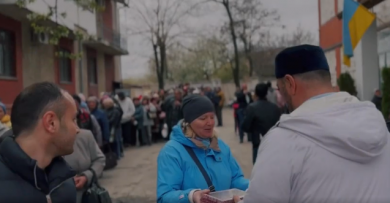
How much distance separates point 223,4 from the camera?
34.2 metres

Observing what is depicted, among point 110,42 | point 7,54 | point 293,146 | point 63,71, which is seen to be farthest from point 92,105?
point 110,42

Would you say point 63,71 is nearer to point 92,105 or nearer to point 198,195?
point 92,105

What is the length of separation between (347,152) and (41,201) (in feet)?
4.46

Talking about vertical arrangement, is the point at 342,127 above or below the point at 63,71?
below

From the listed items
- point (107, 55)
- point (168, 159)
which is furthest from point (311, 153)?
point (107, 55)

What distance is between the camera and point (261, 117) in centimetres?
844

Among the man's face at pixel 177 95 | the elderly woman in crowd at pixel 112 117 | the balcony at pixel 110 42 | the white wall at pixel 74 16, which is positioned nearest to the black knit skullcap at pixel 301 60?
the elderly woman in crowd at pixel 112 117

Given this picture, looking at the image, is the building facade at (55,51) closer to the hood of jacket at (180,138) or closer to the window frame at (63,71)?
the window frame at (63,71)

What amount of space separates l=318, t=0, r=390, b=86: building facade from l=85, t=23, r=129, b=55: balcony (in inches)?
419

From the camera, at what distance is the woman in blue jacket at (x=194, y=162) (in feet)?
11.8

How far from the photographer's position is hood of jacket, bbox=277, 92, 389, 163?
2107mm

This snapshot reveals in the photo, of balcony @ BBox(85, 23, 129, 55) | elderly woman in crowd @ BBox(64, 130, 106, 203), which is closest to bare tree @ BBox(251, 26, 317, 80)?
balcony @ BBox(85, 23, 129, 55)

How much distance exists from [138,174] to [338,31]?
10.6 m

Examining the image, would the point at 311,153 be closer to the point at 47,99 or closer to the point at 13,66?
the point at 47,99
